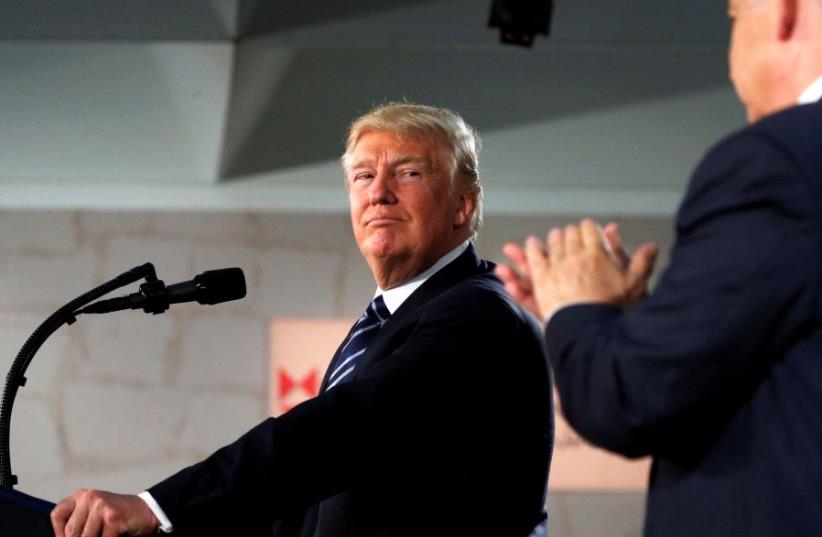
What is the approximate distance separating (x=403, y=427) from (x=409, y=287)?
18.3 inches

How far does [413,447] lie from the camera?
1.85 metres

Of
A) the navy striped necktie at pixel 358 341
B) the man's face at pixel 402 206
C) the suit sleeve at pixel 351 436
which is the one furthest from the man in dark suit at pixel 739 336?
the man's face at pixel 402 206

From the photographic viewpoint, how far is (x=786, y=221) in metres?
1.07

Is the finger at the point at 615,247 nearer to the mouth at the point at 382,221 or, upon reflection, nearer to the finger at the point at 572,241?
the finger at the point at 572,241

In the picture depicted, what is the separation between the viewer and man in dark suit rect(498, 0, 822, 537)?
3.52 feet

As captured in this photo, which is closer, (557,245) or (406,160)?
(557,245)

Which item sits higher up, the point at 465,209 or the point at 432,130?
the point at 432,130

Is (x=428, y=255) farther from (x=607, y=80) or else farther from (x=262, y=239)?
(x=262, y=239)

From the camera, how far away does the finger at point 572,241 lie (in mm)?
1235

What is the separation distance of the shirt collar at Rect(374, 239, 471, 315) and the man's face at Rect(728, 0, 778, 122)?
3.56 feet

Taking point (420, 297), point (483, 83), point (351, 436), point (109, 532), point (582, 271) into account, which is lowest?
point (109, 532)

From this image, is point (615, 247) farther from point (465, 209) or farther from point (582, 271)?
point (465, 209)

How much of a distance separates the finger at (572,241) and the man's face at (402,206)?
3.43 feet

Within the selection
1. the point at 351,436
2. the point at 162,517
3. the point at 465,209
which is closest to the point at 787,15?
the point at 351,436
